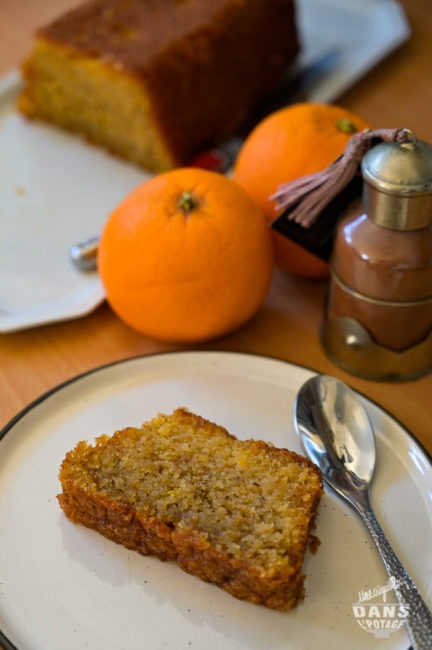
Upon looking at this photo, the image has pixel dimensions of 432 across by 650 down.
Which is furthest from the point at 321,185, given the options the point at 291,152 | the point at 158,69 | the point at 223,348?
the point at 158,69

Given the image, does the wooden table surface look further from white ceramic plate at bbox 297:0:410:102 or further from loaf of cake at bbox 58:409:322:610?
white ceramic plate at bbox 297:0:410:102

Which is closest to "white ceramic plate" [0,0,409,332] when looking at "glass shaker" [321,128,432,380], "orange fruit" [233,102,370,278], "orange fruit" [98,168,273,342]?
"orange fruit" [98,168,273,342]

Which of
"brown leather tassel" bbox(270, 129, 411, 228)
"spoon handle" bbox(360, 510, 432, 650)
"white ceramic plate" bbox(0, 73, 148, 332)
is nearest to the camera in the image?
"spoon handle" bbox(360, 510, 432, 650)

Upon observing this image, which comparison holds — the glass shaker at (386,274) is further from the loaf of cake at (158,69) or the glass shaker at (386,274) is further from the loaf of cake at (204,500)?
the loaf of cake at (158,69)

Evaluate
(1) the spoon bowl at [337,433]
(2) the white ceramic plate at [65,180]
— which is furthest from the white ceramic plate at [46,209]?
(1) the spoon bowl at [337,433]

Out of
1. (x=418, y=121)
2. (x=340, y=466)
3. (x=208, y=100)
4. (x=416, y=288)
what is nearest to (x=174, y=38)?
(x=208, y=100)

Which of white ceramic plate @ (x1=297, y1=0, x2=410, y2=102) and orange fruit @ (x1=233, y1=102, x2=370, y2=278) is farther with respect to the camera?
white ceramic plate @ (x1=297, y1=0, x2=410, y2=102)
